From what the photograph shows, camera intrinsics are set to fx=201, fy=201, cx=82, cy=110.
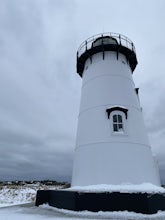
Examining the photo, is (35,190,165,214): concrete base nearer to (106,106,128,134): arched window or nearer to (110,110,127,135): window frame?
(110,110,127,135): window frame

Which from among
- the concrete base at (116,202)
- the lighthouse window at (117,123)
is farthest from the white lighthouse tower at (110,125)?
the concrete base at (116,202)

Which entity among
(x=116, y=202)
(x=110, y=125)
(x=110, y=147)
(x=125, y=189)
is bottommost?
(x=116, y=202)

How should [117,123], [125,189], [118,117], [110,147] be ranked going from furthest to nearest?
[118,117] → [117,123] → [110,147] → [125,189]

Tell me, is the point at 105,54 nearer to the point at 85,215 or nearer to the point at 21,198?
the point at 85,215

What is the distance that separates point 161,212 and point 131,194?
1.46m

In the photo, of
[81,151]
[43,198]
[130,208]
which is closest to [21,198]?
[43,198]

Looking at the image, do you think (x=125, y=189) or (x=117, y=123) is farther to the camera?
(x=117, y=123)

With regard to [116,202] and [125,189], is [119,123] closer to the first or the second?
[125,189]

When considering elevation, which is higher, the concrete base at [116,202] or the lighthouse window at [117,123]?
the lighthouse window at [117,123]

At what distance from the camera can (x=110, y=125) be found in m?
10.7

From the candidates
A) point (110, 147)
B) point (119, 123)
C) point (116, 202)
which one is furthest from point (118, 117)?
point (116, 202)

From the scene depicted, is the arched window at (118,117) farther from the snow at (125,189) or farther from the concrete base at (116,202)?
the concrete base at (116,202)

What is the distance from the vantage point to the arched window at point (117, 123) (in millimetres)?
10711

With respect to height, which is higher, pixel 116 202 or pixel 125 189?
pixel 125 189
